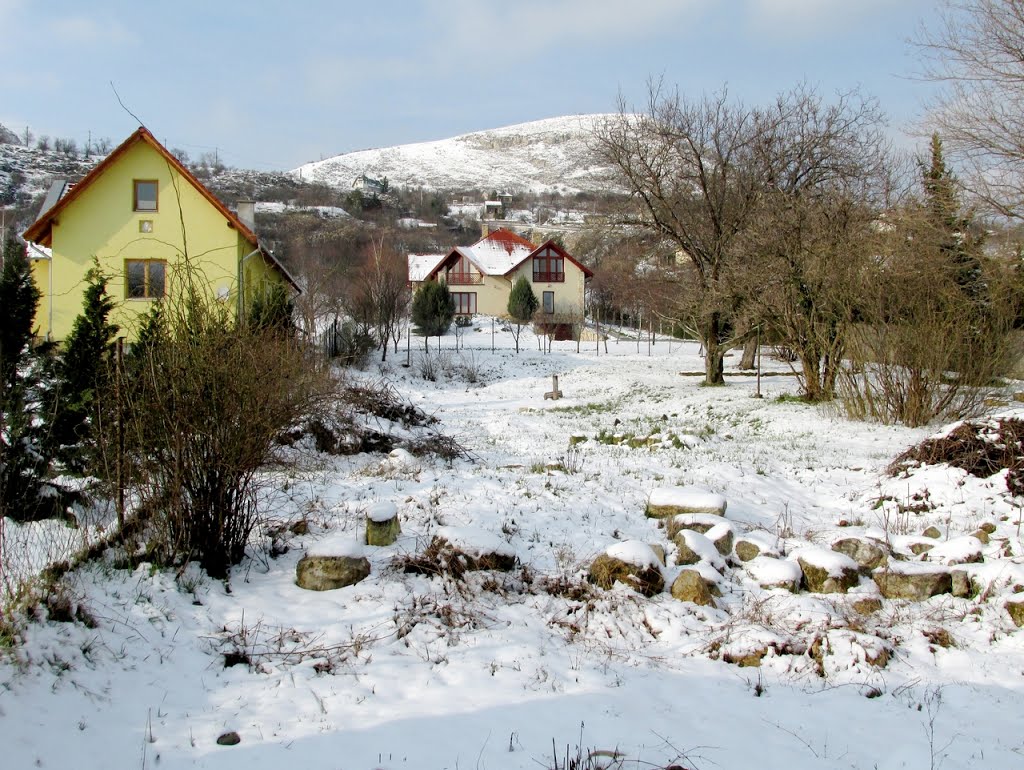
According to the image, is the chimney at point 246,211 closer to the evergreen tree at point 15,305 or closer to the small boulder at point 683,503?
Result: the evergreen tree at point 15,305

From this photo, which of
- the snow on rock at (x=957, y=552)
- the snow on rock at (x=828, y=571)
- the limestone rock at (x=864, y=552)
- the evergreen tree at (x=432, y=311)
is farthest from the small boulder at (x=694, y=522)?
the evergreen tree at (x=432, y=311)

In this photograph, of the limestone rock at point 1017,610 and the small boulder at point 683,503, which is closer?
the limestone rock at point 1017,610

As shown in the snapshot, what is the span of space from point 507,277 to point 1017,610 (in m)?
51.0

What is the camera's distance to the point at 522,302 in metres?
51.6

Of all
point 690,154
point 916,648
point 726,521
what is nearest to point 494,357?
point 690,154

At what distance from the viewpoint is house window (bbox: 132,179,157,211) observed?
24281mm

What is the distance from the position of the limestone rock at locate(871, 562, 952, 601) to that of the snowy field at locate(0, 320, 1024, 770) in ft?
0.30

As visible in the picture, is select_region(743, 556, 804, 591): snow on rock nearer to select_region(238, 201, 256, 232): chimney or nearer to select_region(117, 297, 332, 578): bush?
select_region(117, 297, 332, 578): bush

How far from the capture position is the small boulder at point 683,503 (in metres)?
7.48

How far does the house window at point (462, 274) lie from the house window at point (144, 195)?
3230cm

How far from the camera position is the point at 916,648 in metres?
5.05

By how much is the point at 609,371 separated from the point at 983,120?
14863mm

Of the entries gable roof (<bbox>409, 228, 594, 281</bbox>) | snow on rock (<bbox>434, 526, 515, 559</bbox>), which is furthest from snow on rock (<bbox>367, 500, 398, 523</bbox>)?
gable roof (<bbox>409, 228, 594, 281</bbox>)

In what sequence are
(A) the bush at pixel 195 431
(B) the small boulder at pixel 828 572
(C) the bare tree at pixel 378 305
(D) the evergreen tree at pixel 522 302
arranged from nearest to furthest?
1. (A) the bush at pixel 195 431
2. (B) the small boulder at pixel 828 572
3. (C) the bare tree at pixel 378 305
4. (D) the evergreen tree at pixel 522 302
